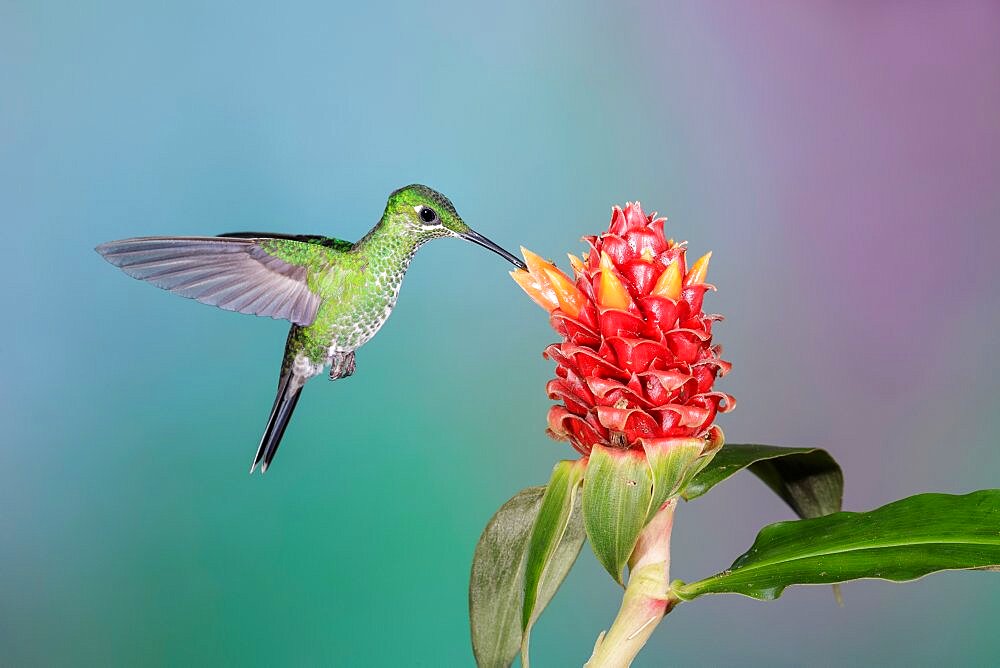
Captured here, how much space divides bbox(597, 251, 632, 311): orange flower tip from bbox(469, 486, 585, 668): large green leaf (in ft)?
0.79

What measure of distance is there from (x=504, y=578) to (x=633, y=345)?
11.9 inches

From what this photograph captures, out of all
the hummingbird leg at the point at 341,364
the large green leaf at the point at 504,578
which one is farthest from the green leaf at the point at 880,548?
the hummingbird leg at the point at 341,364

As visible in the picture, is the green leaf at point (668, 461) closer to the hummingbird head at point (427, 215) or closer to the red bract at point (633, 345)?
the red bract at point (633, 345)

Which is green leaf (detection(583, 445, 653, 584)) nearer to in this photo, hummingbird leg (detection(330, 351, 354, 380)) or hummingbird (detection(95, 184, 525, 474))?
hummingbird (detection(95, 184, 525, 474))

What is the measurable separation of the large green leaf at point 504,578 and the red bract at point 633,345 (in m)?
0.15

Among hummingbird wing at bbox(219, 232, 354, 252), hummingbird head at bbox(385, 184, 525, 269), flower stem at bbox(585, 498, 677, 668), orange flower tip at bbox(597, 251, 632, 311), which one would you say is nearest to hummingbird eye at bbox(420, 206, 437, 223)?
hummingbird head at bbox(385, 184, 525, 269)

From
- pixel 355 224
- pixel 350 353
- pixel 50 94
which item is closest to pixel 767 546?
pixel 350 353

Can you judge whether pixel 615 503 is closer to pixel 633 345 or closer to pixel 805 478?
pixel 633 345

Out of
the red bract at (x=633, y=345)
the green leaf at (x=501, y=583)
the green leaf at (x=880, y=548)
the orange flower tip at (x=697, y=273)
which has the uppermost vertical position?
the orange flower tip at (x=697, y=273)

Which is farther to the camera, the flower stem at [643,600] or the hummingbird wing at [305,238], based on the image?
the hummingbird wing at [305,238]

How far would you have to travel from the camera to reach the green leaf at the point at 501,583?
907mm

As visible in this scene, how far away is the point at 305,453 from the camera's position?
1.62 meters

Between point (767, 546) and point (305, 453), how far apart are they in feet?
3.23

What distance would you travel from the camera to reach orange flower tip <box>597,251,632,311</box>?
0.76 metres
